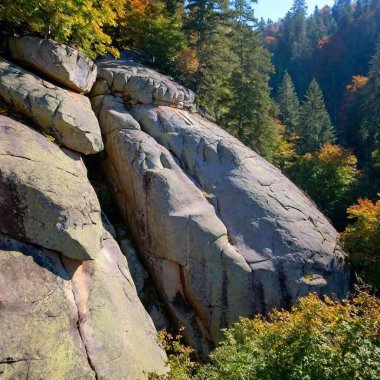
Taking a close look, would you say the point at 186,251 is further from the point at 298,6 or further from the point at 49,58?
the point at 298,6

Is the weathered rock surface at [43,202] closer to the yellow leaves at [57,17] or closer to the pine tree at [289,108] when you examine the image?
the yellow leaves at [57,17]

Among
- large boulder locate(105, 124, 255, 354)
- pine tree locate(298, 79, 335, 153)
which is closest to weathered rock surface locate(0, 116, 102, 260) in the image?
large boulder locate(105, 124, 255, 354)

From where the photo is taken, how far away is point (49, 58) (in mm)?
13781

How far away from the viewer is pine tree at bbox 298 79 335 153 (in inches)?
1540

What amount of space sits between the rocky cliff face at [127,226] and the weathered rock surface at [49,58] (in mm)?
49

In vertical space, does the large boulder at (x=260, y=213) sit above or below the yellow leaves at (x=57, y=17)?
below

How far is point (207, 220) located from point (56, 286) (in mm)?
6860

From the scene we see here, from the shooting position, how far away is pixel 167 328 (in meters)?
13.4

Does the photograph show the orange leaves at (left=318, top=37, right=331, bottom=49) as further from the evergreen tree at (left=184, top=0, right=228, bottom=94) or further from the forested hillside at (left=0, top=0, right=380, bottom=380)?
the evergreen tree at (left=184, top=0, right=228, bottom=94)

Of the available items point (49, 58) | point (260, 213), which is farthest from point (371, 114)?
point (49, 58)

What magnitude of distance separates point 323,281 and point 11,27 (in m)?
16.7

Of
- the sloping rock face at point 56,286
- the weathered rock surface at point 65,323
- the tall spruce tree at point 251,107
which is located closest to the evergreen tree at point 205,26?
the tall spruce tree at point 251,107

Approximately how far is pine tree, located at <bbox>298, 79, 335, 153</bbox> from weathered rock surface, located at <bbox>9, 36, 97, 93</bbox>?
97.8 ft

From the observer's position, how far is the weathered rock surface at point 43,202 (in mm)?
8633
